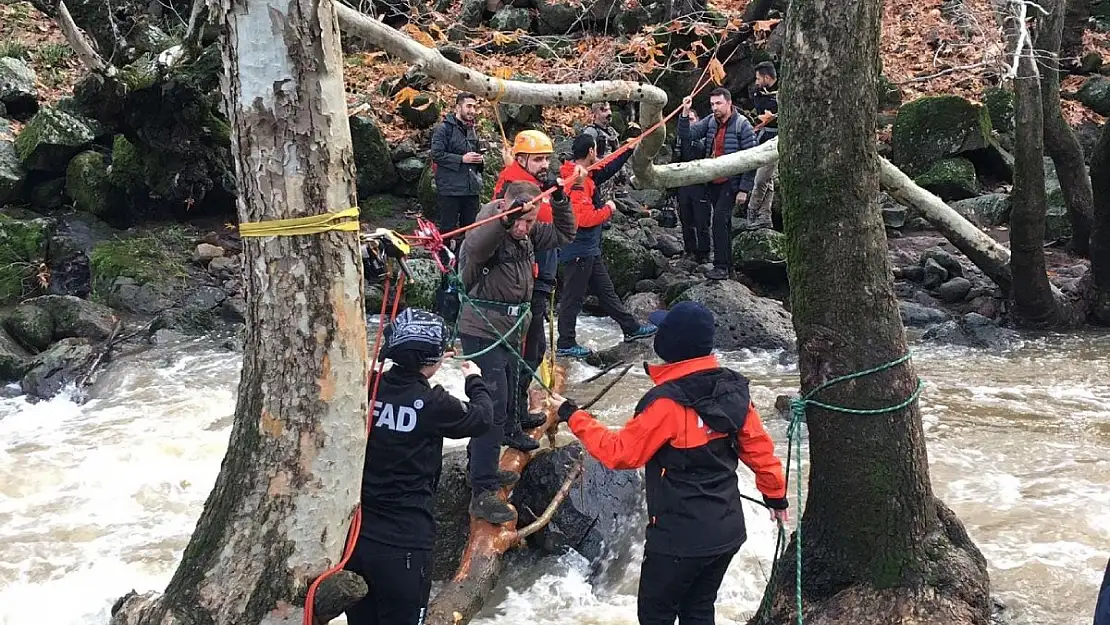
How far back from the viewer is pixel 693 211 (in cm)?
1234

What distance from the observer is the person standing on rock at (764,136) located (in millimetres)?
11664

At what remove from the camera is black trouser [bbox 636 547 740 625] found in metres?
3.82

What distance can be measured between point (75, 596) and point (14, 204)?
1032cm

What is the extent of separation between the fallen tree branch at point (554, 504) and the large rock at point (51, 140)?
11737 mm

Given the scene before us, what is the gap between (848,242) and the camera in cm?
404

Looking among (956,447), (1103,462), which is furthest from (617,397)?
(1103,462)

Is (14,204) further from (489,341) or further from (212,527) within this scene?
(212,527)

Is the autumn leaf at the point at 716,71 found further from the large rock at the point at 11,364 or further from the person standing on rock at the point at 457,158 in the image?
the large rock at the point at 11,364

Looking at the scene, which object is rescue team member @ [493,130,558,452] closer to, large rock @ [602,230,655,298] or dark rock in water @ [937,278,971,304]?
large rock @ [602,230,655,298]

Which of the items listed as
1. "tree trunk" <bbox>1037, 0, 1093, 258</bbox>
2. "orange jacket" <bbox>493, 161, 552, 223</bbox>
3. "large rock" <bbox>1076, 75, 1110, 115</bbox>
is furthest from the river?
"large rock" <bbox>1076, 75, 1110, 115</bbox>

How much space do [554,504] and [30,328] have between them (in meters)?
8.13

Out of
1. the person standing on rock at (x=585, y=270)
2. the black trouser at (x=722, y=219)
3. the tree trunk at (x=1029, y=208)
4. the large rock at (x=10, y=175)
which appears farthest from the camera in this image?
the large rock at (x=10, y=175)

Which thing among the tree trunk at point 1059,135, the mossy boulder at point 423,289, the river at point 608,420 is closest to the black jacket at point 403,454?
the river at point 608,420

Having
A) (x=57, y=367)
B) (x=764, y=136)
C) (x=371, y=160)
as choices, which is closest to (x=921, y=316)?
(x=764, y=136)
